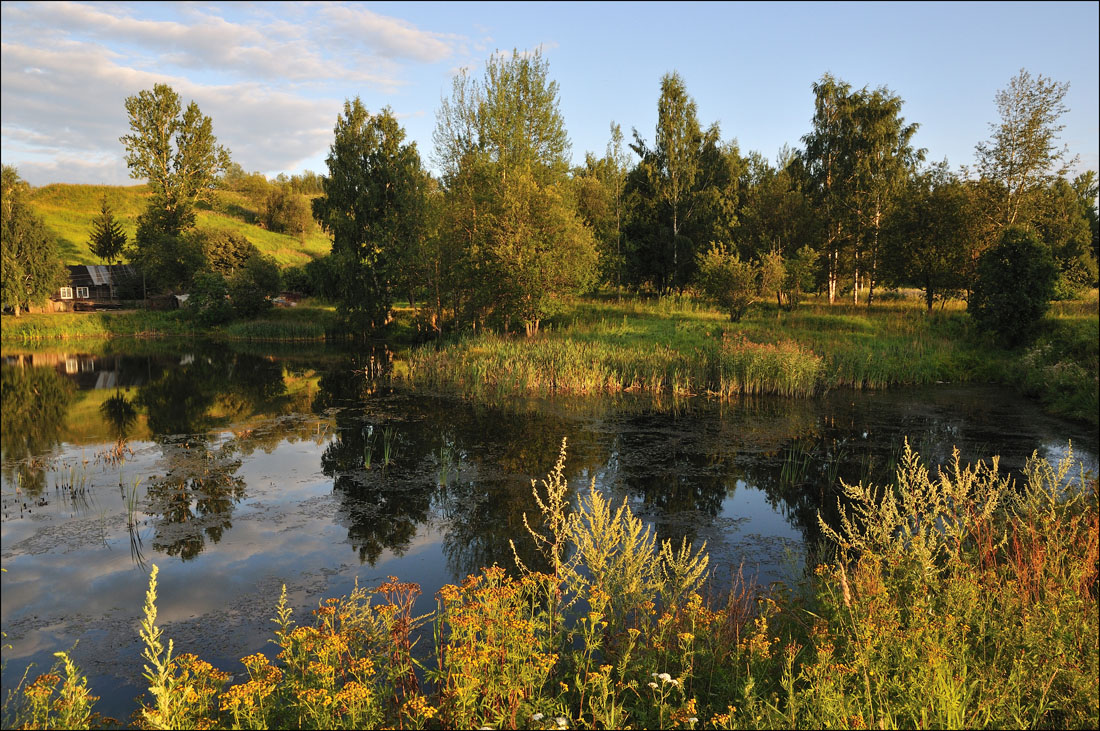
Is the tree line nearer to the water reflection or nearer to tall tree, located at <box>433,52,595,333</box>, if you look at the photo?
tall tree, located at <box>433,52,595,333</box>

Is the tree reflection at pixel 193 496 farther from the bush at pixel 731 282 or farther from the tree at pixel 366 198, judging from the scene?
the tree at pixel 366 198

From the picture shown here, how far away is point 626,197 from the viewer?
39688mm

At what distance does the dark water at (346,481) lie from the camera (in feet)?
23.4

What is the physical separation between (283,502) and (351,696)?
7.82 meters

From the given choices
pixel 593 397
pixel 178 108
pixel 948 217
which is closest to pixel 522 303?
pixel 593 397

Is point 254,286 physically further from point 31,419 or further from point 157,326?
point 31,419

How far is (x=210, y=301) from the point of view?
43188 mm

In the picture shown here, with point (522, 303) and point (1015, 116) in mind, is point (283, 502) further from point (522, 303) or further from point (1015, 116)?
point (1015, 116)

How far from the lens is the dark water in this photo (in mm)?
7129

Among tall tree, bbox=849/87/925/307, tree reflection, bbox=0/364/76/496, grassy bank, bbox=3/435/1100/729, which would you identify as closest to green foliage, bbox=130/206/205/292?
tree reflection, bbox=0/364/76/496

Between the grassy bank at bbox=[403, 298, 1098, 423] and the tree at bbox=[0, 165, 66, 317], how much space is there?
22.9 metres

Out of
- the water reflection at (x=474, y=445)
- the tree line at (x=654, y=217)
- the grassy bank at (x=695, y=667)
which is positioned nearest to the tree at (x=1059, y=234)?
the tree line at (x=654, y=217)

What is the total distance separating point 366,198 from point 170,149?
3072 cm

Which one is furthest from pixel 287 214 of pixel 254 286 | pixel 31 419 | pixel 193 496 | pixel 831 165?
pixel 193 496
